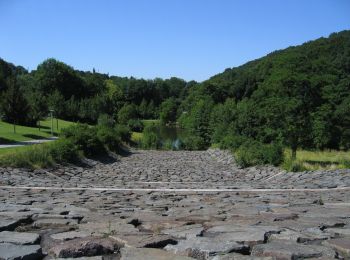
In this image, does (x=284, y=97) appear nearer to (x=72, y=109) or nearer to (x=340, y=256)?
(x=340, y=256)

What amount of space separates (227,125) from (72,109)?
121 ft

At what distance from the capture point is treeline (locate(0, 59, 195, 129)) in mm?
46031

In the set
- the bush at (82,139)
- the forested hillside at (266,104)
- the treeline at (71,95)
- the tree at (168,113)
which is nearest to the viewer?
the bush at (82,139)

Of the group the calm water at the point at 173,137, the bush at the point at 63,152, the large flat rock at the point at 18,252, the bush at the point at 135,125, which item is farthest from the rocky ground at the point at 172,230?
the bush at the point at 135,125

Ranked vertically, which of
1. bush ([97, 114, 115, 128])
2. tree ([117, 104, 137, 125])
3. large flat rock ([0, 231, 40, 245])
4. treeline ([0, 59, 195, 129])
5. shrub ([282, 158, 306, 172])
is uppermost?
treeline ([0, 59, 195, 129])

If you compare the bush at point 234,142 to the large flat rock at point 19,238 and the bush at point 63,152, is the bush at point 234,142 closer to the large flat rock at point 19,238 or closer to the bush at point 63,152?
the bush at point 63,152

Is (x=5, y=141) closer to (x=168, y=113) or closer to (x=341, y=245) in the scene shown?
(x=341, y=245)

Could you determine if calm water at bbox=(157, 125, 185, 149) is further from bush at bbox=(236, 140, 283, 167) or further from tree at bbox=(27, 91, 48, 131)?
bush at bbox=(236, 140, 283, 167)

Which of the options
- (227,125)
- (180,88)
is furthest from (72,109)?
(180,88)

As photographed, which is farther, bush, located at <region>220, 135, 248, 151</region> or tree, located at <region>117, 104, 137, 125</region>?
tree, located at <region>117, 104, 137, 125</region>

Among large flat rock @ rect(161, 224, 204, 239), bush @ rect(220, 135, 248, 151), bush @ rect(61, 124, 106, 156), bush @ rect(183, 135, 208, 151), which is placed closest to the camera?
large flat rock @ rect(161, 224, 204, 239)

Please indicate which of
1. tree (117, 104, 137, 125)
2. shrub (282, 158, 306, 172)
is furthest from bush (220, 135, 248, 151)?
tree (117, 104, 137, 125)

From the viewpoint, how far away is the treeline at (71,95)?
46031 mm

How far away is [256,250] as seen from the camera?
166 inches
